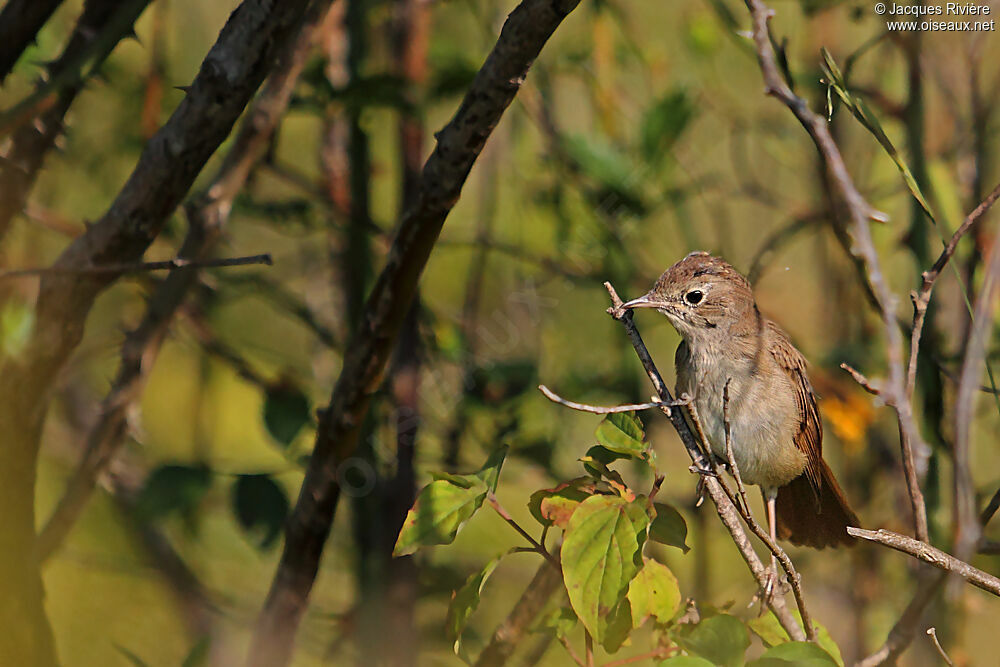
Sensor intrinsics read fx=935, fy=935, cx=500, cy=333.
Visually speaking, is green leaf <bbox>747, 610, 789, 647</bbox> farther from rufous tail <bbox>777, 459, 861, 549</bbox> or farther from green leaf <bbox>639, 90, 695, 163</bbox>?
green leaf <bbox>639, 90, 695, 163</bbox>

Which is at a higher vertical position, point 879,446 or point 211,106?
point 211,106

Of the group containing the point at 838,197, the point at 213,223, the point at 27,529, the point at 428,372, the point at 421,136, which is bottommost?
the point at 27,529

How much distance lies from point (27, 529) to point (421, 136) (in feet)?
6.34

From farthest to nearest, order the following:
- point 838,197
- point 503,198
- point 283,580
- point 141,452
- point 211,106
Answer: point 503,198, point 141,452, point 838,197, point 283,580, point 211,106

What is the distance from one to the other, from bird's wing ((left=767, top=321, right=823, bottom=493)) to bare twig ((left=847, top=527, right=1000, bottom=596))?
930 mm

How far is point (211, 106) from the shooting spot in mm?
1665

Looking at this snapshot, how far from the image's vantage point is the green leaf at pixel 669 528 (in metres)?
1.50

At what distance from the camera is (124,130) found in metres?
3.37

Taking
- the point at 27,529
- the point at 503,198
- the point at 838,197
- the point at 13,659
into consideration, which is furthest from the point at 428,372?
the point at 13,659

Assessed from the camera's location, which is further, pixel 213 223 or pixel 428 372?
pixel 428 372

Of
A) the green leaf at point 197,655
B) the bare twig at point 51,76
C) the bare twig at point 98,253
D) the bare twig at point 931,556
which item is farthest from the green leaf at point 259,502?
the bare twig at point 931,556

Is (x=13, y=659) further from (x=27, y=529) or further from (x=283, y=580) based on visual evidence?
(x=283, y=580)

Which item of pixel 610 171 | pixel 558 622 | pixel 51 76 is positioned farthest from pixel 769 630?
pixel 610 171

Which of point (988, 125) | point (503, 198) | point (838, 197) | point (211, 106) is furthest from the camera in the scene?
point (503, 198)
